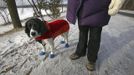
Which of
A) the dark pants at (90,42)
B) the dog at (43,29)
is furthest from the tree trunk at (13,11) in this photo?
the dark pants at (90,42)

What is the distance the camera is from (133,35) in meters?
3.72

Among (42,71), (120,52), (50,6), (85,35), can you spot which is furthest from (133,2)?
(42,71)

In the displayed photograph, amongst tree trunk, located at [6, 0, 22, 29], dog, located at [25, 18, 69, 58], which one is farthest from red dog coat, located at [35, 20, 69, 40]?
tree trunk, located at [6, 0, 22, 29]

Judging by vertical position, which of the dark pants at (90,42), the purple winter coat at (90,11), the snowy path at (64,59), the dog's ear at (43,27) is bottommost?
the snowy path at (64,59)

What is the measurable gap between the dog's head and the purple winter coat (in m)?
0.45

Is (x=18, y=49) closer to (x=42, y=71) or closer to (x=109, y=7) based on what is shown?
(x=42, y=71)

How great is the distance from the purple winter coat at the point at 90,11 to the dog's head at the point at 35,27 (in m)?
0.45

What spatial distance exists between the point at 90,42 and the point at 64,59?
65cm

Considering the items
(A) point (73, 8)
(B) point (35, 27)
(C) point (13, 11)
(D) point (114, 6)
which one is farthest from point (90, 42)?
(C) point (13, 11)

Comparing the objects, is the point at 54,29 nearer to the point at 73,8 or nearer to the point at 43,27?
the point at 43,27

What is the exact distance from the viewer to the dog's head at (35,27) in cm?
233

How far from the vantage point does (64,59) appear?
2.79 m

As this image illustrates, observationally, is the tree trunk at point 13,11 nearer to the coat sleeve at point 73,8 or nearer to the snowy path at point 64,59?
the snowy path at point 64,59

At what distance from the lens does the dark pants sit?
2.25 m
